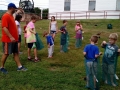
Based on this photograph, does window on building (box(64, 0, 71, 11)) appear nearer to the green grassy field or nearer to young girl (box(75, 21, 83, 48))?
young girl (box(75, 21, 83, 48))

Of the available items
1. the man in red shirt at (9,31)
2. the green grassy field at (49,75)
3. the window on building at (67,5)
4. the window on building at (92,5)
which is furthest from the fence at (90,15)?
the man in red shirt at (9,31)

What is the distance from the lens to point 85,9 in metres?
29.6

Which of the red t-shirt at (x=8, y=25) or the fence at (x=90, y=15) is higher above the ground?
the fence at (x=90, y=15)

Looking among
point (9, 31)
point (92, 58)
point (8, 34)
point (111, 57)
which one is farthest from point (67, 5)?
point (92, 58)

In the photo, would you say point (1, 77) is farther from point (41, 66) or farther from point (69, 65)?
point (69, 65)

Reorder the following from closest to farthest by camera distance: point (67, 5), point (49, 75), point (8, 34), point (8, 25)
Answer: point (8, 34)
point (8, 25)
point (49, 75)
point (67, 5)

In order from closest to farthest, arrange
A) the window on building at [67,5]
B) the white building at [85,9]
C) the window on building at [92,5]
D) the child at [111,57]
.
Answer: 1. the child at [111,57]
2. the white building at [85,9]
3. the window on building at [92,5]
4. the window on building at [67,5]

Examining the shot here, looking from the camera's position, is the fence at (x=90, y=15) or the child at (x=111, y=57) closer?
the child at (x=111, y=57)

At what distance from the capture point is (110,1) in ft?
92.4

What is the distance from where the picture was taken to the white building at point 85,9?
92.8 ft

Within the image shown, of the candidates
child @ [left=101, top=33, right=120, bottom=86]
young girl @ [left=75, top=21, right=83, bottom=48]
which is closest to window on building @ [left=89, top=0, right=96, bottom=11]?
young girl @ [left=75, top=21, right=83, bottom=48]

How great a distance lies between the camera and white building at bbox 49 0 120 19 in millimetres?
28281

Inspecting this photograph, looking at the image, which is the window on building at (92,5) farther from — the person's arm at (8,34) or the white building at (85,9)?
the person's arm at (8,34)

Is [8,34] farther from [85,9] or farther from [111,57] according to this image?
[85,9]
